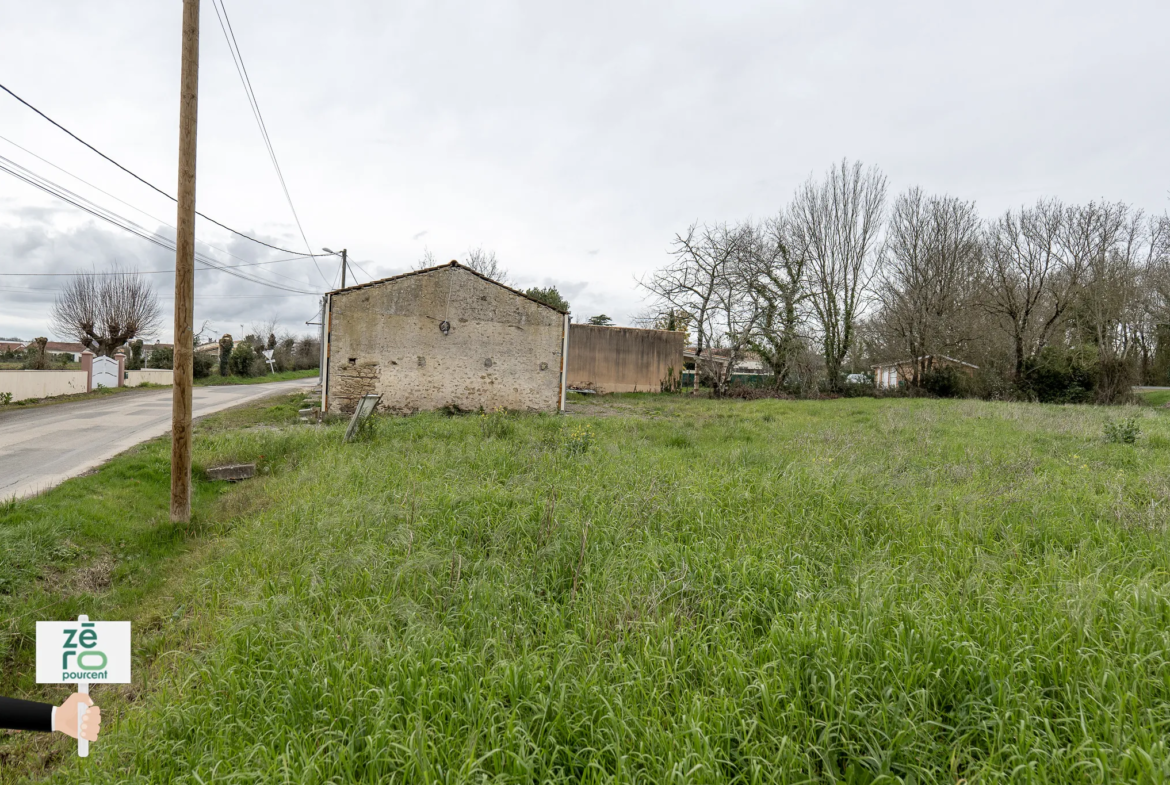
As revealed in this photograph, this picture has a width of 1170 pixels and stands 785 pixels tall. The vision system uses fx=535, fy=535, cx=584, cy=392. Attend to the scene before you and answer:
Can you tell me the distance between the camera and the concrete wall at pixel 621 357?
→ 26688 mm

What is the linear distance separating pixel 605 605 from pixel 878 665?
5.11 ft

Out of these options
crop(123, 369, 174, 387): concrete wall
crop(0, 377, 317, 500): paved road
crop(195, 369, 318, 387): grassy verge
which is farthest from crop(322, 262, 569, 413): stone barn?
crop(195, 369, 318, 387): grassy verge

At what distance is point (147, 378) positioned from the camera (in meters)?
29.6

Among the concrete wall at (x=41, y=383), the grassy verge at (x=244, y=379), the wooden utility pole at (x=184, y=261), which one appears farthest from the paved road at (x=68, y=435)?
the grassy verge at (x=244, y=379)

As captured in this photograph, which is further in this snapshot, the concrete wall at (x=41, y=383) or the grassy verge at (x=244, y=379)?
the grassy verge at (x=244, y=379)

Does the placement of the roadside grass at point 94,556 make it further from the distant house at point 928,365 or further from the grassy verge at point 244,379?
the distant house at point 928,365

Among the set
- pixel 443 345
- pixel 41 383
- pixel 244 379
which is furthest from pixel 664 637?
pixel 244 379

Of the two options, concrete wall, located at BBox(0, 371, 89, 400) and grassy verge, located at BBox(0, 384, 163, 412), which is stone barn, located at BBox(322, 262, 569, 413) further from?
concrete wall, located at BBox(0, 371, 89, 400)

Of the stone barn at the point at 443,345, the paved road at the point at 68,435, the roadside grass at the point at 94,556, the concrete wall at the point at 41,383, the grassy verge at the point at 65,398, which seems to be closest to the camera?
the roadside grass at the point at 94,556

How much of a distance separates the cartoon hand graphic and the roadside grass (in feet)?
7.09

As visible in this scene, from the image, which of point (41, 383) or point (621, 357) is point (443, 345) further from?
point (41, 383)

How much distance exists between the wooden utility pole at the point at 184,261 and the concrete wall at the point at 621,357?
20108 millimetres

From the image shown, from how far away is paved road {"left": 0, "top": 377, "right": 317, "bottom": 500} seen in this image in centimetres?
786

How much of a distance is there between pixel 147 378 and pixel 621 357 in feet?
86.0
